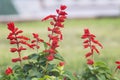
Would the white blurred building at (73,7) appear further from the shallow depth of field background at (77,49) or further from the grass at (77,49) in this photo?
the grass at (77,49)

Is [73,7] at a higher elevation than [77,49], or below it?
higher

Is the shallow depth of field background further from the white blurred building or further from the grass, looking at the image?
the white blurred building

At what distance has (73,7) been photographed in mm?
22484

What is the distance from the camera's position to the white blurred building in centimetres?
2131

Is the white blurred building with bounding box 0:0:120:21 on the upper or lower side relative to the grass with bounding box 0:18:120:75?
upper

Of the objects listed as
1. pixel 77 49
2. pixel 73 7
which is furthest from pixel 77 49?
pixel 73 7

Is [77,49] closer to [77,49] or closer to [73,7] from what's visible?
[77,49]

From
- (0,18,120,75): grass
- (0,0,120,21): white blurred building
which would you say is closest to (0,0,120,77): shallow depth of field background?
(0,18,120,75): grass

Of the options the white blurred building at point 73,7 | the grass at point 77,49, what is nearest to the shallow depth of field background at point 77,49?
the grass at point 77,49

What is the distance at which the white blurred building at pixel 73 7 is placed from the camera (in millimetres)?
21312

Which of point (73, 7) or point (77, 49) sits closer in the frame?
point (77, 49)

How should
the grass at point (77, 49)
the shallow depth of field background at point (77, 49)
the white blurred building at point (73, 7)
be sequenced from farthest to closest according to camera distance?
the white blurred building at point (73, 7) → the grass at point (77, 49) → the shallow depth of field background at point (77, 49)

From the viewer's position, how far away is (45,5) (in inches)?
920

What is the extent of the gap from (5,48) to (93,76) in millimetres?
6428
